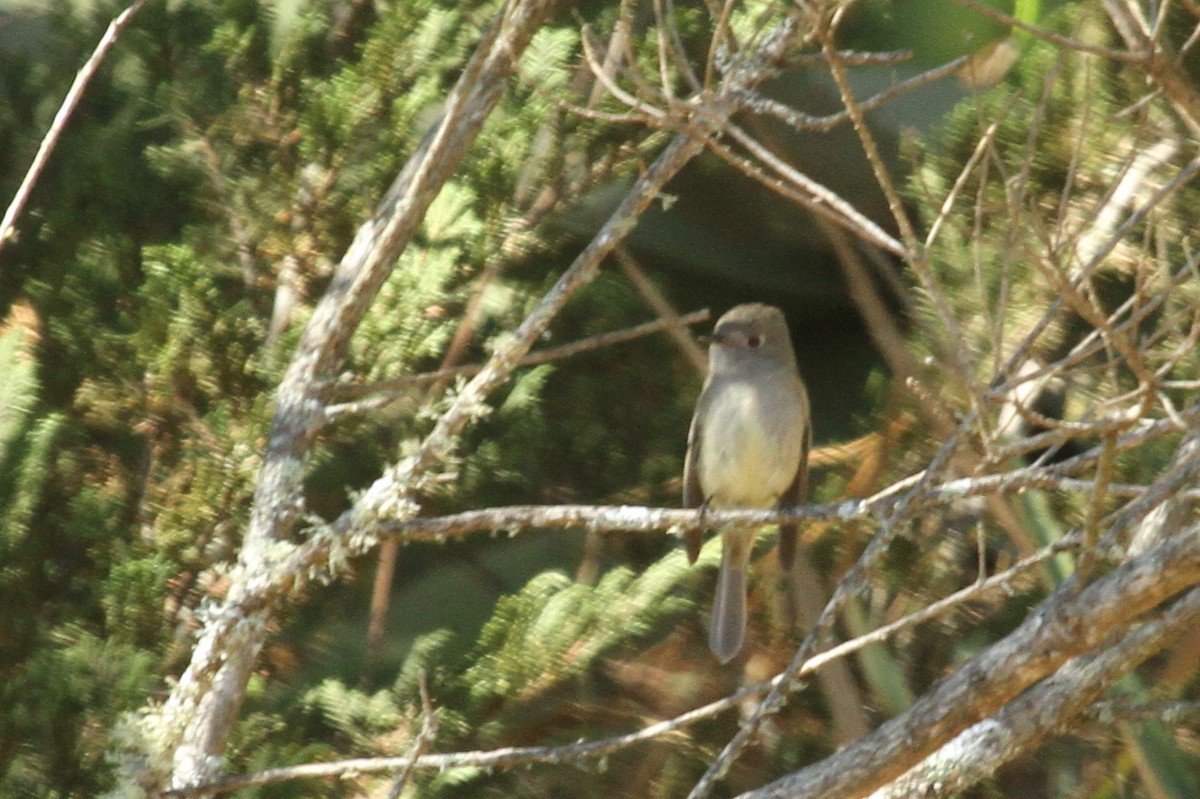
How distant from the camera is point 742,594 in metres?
4.33

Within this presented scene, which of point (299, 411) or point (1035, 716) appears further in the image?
point (299, 411)

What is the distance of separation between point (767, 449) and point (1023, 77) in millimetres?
1325

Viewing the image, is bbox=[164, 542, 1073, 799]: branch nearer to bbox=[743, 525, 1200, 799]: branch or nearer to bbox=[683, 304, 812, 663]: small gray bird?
bbox=[743, 525, 1200, 799]: branch

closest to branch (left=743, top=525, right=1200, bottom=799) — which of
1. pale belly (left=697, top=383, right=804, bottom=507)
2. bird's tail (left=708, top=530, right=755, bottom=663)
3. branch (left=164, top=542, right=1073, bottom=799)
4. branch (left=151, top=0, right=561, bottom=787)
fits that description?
branch (left=164, top=542, right=1073, bottom=799)

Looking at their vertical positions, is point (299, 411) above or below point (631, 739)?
above

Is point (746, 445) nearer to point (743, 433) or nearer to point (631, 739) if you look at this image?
point (743, 433)

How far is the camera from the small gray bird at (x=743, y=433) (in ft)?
14.4

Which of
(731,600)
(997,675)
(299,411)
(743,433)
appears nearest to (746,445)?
(743,433)

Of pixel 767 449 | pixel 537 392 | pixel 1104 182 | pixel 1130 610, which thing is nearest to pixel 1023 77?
pixel 1104 182

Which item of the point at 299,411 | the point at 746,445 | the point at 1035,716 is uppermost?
the point at 299,411

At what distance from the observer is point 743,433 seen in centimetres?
444

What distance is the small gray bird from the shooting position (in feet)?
14.4

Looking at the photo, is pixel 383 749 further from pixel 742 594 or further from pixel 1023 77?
pixel 1023 77

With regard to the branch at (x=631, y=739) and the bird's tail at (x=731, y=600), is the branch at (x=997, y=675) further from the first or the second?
the bird's tail at (x=731, y=600)
